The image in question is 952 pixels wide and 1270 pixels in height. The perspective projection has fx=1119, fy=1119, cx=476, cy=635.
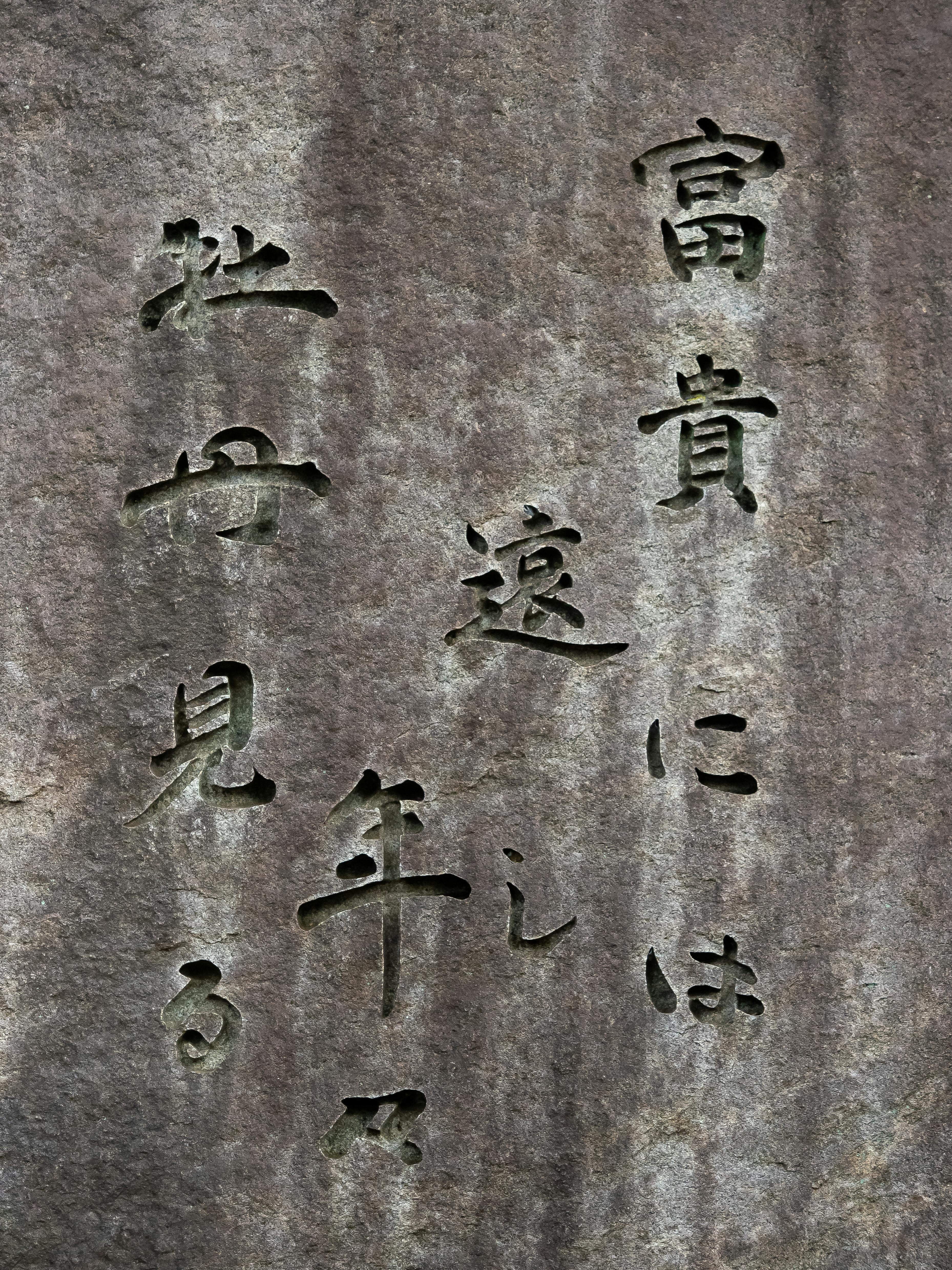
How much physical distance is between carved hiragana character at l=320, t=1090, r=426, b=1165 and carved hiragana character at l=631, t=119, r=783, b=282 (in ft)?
6.41

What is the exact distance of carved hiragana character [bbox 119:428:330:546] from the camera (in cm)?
249

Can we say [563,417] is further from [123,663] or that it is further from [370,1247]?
[370,1247]

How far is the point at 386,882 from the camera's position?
96.2 inches

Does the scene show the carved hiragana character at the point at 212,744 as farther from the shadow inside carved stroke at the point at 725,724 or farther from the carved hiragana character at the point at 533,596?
the shadow inside carved stroke at the point at 725,724

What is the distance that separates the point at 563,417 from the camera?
2549mm

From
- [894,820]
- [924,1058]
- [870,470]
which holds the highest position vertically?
[870,470]

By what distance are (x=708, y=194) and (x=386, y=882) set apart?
1730 millimetres

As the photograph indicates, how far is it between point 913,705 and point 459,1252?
1573mm

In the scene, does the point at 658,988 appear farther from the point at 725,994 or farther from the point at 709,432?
the point at 709,432

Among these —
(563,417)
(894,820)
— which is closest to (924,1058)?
(894,820)

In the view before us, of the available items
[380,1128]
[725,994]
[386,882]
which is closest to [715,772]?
[725,994]

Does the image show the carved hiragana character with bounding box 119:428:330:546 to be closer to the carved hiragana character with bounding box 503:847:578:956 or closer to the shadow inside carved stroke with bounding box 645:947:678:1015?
the carved hiragana character with bounding box 503:847:578:956

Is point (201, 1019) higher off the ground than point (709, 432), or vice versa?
point (709, 432)

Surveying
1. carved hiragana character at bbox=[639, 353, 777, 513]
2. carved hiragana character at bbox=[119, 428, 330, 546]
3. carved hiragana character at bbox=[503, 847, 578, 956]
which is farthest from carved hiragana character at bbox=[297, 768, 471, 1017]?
carved hiragana character at bbox=[639, 353, 777, 513]
